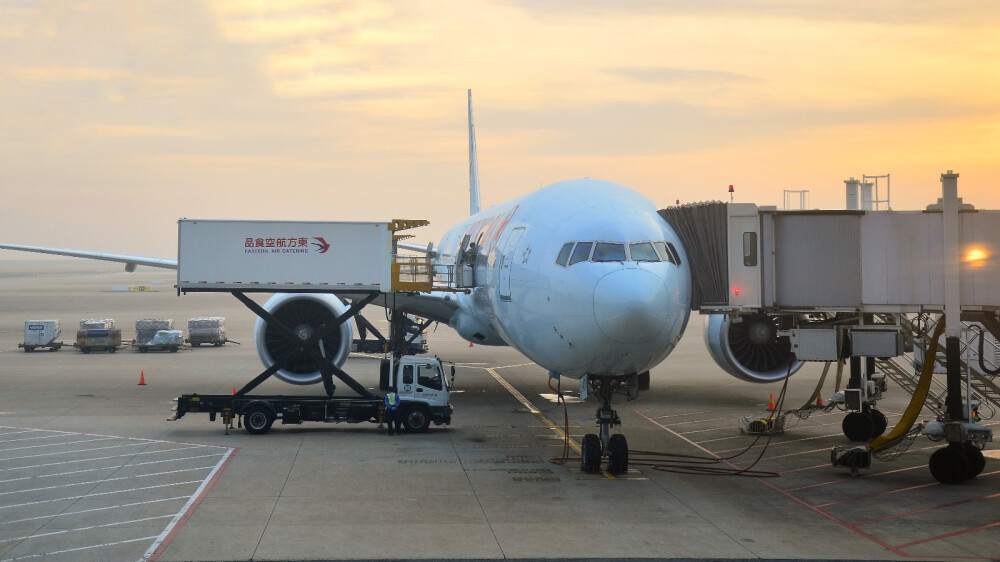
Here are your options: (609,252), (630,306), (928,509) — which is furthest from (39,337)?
(928,509)

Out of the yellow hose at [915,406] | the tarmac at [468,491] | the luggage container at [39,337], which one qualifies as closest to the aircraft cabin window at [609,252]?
the tarmac at [468,491]

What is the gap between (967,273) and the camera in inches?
758

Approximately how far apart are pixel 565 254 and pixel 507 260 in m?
2.82

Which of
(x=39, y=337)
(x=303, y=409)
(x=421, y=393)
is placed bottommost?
(x=303, y=409)

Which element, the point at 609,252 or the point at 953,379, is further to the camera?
the point at 953,379

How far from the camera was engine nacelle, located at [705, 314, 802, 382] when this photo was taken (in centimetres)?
2727

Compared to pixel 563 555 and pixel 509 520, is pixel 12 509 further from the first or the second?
pixel 563 555

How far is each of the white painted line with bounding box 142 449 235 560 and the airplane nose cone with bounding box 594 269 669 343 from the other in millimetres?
7348

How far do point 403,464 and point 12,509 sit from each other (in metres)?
7.17

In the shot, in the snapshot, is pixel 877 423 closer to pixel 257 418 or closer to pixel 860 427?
pixel 860 427

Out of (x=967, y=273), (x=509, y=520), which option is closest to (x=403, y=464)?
(x=509, y=520)

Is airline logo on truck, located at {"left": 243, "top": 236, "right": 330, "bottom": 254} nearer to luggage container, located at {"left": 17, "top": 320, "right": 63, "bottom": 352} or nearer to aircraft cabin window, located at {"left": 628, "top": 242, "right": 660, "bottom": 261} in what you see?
aircraft cabin window, located at {"left": 628, "top": 242, "right": 660, "bottom": 261}

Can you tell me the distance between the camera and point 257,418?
76.9 feet

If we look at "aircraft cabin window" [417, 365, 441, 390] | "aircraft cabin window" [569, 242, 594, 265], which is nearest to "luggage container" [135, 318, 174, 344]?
"aircraft cabin window" [417, 365, 441, 390]
